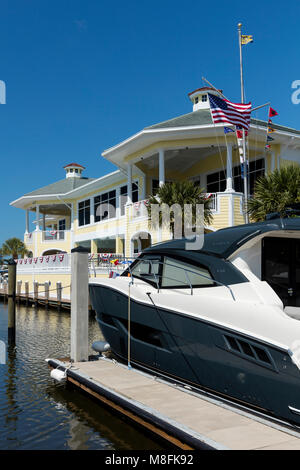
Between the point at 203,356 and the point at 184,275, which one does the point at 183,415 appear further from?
the point at 184,275

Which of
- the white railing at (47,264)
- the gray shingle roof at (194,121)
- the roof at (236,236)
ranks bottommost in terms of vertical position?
the white railing at (47,264)

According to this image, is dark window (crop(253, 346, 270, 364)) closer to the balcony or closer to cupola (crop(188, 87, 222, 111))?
cupola (crop(188, 87, 222, 111))

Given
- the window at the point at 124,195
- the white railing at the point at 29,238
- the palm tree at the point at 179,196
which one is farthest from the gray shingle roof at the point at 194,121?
the white railing at the point at 29,238

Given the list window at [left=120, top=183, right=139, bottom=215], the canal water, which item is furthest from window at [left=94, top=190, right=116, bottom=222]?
the canal water

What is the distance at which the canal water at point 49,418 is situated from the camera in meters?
6.09

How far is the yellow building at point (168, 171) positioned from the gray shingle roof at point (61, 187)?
1356 millimetres

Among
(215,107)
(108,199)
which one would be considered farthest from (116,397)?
(108,199)

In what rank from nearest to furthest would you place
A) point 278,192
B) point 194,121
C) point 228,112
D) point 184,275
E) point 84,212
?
point 184,275 → point 278,192 → point 228,112 → point 194,121 → point 84,212

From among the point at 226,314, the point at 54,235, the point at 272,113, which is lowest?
the point at 226,314

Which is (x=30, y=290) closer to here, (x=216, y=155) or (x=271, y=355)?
(x=216, y=155)

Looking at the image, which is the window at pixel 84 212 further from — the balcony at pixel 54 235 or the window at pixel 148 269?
the window at pixel 148 269

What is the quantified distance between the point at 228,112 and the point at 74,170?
29.0 metres

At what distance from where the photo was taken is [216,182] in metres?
24.6

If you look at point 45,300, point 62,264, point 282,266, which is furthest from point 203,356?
point 45,300
